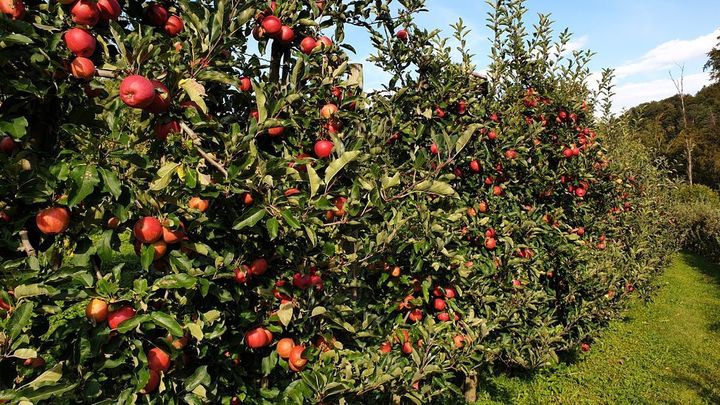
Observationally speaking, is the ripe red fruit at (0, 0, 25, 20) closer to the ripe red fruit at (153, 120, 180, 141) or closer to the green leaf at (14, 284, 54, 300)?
the ripe red fruit at (153, 120, 180, 141)

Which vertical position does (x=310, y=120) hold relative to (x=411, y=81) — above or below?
below

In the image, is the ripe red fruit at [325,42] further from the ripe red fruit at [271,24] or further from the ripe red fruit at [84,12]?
the ripe red fruit at [84,12]

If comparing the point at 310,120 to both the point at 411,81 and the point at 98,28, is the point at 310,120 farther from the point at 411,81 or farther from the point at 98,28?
the point at 411,81

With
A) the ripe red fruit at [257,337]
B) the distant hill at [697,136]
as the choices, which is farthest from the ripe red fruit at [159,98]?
the distant hill at [697,136]

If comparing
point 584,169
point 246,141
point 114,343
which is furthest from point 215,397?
point 584,169

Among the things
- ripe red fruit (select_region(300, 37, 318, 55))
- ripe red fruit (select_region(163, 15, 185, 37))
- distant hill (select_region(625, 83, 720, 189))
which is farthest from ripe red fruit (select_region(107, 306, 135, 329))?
distant hill (select_region(625, 83, 720, 189))

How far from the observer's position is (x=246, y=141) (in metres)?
1.77

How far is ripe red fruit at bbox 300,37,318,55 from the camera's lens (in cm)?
240

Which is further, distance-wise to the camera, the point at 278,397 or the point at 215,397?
the point at 278,397

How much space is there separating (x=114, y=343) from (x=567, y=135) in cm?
593

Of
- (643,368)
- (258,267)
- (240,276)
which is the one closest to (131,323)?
(240,276)

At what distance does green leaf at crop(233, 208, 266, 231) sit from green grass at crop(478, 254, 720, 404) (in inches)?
203

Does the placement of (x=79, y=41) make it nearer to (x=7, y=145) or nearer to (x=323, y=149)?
(x=7, y=145)

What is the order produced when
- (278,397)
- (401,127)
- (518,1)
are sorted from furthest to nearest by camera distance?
1. (518,1)
2. (401,127)
3. (278,397)
